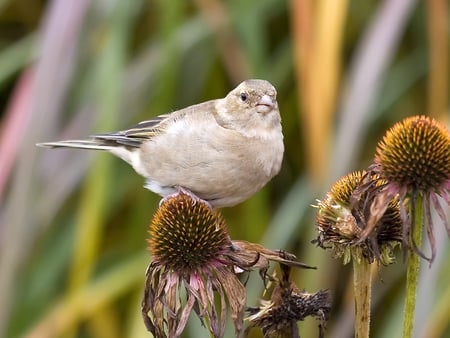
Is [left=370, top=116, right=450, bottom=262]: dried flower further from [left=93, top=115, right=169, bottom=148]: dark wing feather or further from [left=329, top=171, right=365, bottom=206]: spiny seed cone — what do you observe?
[left=93, top=115, right=169, bottom=148]: dark wing feather

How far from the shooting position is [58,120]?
421 centimetres

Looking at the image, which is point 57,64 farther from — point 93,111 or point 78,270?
point 78,270

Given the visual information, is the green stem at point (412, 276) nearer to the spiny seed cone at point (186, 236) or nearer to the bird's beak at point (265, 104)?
the spiny seed cone at point (186, 236)

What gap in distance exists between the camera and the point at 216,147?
2607mm

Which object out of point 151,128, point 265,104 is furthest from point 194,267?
point 151,128

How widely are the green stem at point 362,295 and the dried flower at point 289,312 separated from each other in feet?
0.33

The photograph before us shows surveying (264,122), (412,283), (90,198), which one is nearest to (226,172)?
(264,122)

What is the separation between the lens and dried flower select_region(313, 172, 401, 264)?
1.89 metres

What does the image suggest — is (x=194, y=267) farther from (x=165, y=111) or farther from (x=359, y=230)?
(x=165, y=111)

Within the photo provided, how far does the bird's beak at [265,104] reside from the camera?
2.71 metres

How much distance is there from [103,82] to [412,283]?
2461mm

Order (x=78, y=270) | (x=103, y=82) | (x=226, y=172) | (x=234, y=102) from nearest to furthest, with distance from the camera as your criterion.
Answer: (x=226, y=172) < (x=234, y=102) < (x=78, y=270) < (x=103, y=82)

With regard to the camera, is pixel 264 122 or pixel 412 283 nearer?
pixel 412 283

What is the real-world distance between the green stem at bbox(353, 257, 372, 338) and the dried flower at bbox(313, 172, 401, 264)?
0.02 metres
